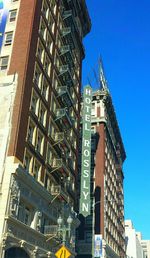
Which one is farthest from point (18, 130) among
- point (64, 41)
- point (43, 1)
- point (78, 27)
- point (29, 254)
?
point (78, 27)

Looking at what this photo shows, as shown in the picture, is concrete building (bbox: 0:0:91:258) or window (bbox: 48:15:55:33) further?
window (bbox: 48:15:55:33)

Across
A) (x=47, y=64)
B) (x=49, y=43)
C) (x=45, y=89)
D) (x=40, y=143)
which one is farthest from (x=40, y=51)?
(x=40, y=143)

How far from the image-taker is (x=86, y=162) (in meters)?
58.9

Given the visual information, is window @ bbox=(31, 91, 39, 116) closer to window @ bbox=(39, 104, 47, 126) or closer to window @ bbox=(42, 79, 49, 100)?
window @ bbox=(39, 104, 47, 126)

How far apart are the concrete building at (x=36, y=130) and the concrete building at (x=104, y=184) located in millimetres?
21125

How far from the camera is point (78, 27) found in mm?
65438

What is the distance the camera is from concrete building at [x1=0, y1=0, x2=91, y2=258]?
3225cm

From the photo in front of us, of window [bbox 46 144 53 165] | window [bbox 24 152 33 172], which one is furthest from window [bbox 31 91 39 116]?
window [bbox 24 152 33 172]

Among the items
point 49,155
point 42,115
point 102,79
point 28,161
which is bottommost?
point 28,161

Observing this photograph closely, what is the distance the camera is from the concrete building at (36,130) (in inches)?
1270

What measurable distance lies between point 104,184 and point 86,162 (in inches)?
721

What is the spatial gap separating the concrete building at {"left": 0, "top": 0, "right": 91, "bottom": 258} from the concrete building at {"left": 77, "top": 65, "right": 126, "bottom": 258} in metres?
21.1

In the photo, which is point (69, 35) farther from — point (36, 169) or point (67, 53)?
point (36, 169)

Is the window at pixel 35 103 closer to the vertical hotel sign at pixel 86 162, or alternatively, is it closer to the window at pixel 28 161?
the window at pixel 28 161
